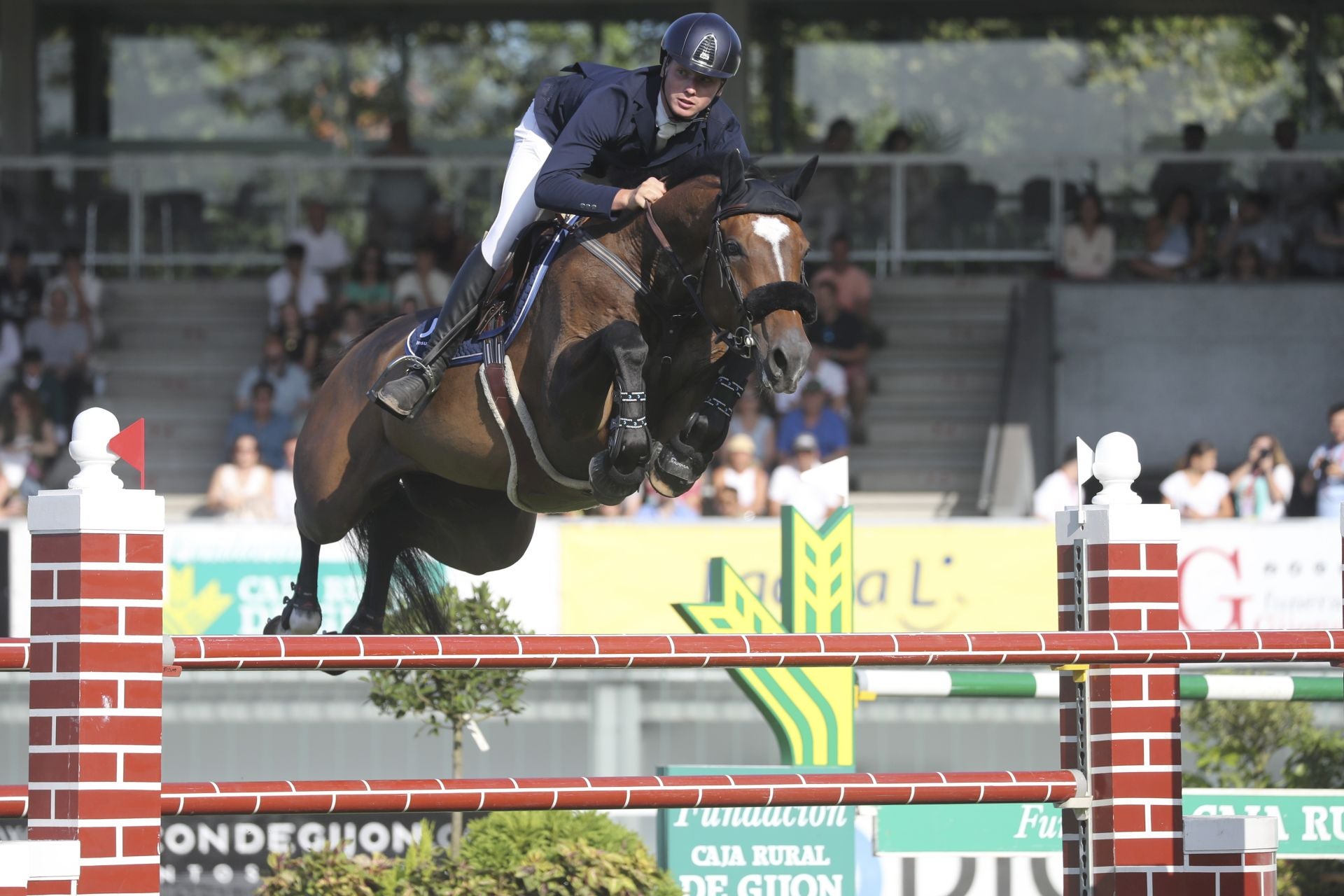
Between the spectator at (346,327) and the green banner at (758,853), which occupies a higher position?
the spectator at (346,327)

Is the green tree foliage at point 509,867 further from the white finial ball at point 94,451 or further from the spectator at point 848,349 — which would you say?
the spectator at point 848,349

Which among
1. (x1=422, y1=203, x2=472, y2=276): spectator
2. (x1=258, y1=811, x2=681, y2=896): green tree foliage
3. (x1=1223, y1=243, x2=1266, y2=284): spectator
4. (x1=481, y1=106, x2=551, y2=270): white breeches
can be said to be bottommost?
(x1=258, y1=811, x2=681, y2=896): green tree foliage

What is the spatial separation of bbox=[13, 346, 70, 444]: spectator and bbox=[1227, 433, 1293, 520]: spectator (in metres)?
7.11

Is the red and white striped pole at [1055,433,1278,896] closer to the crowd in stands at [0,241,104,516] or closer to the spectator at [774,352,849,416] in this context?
the spectator at [774,352,849,416]

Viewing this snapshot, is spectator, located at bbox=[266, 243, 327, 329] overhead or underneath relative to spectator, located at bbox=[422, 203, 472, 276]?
underneath

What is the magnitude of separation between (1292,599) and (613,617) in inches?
126

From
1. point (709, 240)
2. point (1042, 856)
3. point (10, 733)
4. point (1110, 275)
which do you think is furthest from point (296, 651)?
point (1110, 275)

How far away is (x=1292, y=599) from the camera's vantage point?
29.4 feet

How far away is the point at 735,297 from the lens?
4566 millimetres

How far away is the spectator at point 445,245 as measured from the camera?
13.0 m

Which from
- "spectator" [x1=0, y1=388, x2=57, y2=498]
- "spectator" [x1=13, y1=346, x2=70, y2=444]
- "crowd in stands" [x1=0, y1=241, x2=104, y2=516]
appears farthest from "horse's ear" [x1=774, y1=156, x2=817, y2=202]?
"spectator" [x1=13, y1=346, x2=70, y2=444]

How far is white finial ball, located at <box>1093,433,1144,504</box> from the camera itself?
4305 millimetres

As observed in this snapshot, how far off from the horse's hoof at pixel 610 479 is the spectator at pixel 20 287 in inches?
365

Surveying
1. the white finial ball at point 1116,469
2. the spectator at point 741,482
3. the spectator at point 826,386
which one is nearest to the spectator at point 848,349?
the spectator at point 826,386
